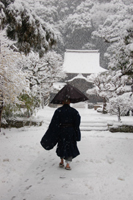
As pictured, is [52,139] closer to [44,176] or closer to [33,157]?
[44,176]

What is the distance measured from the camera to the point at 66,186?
8.23ft

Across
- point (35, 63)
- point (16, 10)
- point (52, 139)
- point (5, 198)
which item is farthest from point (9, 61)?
point (35, 63)

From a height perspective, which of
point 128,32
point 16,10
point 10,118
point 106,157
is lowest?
point 106,157

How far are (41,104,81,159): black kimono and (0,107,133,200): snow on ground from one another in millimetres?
394

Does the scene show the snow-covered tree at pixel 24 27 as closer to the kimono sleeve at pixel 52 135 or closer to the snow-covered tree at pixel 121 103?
Answer: the kimono sleeve at pixel 52 135

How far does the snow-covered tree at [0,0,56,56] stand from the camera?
4777mm

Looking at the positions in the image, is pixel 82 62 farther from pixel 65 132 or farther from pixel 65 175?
pixel 65 175

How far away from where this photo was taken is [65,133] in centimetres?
317

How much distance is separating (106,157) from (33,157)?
1716mm

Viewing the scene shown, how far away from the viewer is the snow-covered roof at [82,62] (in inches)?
1029

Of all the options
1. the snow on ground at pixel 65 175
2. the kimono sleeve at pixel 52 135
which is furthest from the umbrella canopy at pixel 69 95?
the snow on ground at pixel 65 175

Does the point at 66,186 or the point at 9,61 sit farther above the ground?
the point at 9,61

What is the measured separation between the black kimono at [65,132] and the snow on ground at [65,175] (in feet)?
1.29

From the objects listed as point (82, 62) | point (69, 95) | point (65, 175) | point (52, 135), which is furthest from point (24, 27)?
point (82, 62)
